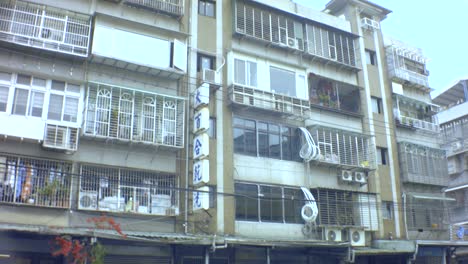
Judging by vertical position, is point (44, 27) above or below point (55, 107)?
above

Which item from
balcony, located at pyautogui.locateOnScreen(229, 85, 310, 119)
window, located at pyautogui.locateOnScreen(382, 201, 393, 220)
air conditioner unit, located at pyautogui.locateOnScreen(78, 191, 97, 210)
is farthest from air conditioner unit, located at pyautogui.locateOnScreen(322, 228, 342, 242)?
air conditioner unit, located at pyautogui.locateOnScreen(78, 191, 97, 210)

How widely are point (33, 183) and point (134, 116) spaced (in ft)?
13.4

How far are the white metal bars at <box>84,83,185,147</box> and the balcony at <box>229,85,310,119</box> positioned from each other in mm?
2694

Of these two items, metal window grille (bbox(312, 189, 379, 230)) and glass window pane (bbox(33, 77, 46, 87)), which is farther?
metal window grille (bbox(312, 189, 379, 230))


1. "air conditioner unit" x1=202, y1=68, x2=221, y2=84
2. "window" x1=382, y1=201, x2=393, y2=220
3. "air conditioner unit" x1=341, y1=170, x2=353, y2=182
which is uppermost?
"air conditioner unit" x1=202, y1=68, x2=221, y2=84

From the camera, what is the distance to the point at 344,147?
2319cm

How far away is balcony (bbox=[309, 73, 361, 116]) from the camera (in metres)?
24.2

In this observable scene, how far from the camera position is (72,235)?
47.5ft

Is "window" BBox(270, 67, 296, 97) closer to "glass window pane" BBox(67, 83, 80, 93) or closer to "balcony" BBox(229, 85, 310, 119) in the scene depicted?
"balcony" BBox(229, 85, 310, 119)

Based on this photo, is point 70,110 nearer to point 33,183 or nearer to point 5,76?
point 5,76

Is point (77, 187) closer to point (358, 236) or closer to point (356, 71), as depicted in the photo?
point (358, 236)

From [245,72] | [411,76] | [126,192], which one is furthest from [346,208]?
[126,192]

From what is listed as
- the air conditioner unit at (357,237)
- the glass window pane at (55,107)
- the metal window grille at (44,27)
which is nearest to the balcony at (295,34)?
the metal window grille at (44,27)

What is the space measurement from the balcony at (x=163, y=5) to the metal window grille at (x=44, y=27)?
209 cm
